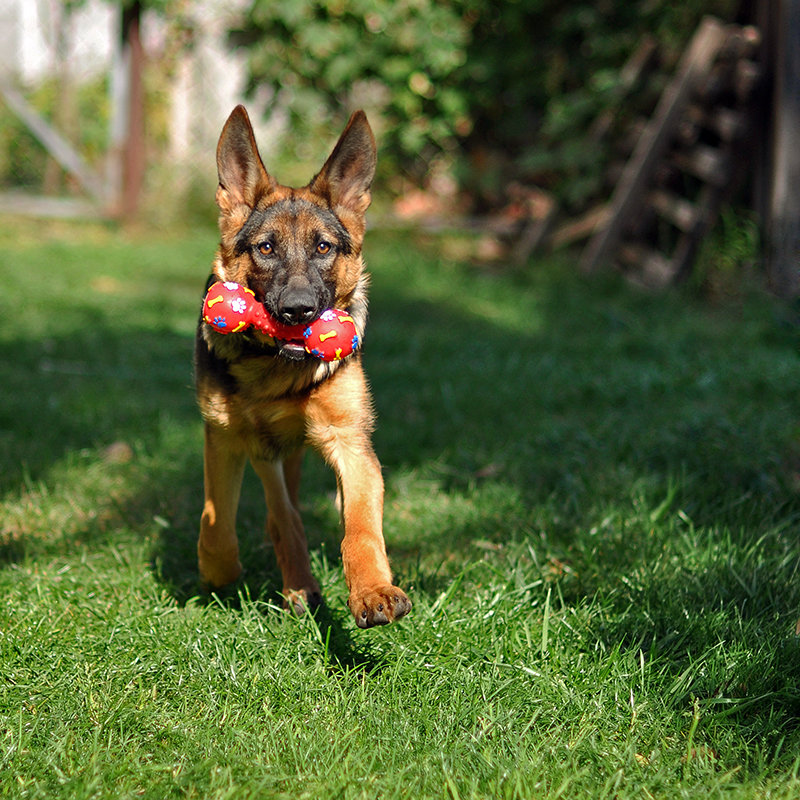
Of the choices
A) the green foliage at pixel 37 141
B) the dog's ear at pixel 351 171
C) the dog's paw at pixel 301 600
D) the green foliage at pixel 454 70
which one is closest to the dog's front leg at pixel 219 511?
the dog's paw at pixel 301 600

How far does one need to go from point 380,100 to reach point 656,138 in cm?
377

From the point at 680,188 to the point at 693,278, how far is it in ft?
4.00

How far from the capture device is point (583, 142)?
30.1ft

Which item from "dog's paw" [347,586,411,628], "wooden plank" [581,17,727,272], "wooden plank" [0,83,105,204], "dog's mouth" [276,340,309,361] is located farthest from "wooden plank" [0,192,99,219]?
"dog's paw" [347,586,411,628]

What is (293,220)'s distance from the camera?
317 cm

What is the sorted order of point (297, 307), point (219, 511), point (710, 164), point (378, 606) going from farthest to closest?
point (710, 164) → point (219, 511) → point (297, 307) → point (378, 606)

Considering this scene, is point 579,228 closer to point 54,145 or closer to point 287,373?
point 54,145

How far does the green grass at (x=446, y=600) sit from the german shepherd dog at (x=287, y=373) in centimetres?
26

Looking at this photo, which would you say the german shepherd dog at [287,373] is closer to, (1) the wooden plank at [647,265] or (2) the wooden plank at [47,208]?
(1) the wooden plank at [647,265]

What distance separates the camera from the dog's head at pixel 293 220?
307 cm

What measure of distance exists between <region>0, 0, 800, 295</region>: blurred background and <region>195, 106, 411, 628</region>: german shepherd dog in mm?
5611

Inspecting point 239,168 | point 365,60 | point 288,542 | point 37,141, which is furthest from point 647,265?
point 37,141

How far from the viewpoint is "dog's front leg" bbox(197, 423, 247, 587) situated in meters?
3.08

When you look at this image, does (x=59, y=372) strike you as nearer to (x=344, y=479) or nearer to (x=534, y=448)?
(x=534, y=448)
